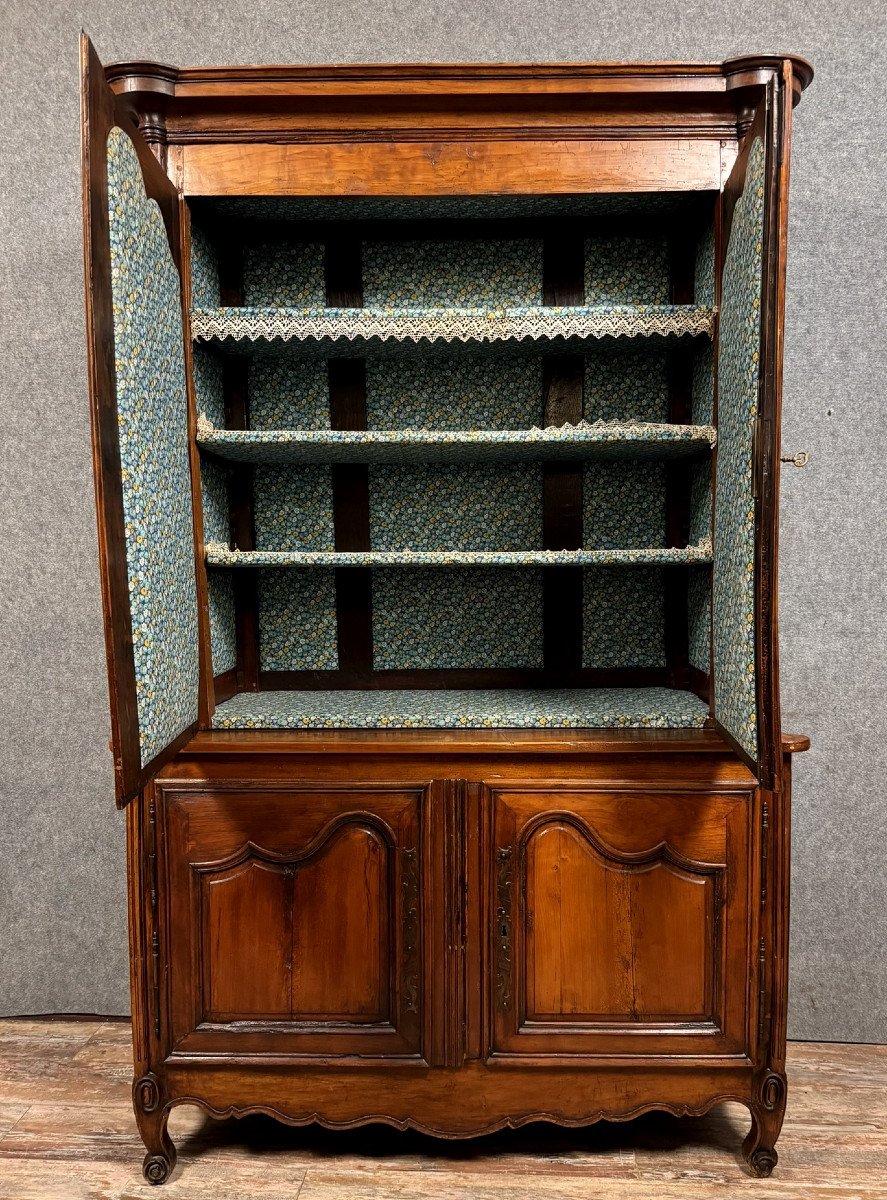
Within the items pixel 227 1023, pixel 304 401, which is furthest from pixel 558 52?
pixel 227 1023

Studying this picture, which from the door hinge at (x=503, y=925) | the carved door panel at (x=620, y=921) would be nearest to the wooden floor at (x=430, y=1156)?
the carved door panel at (x=620, y=921)

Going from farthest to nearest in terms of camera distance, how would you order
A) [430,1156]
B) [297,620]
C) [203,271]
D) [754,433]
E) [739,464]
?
[297,620], [203,271], [430,1156], [739,464], [754,433]

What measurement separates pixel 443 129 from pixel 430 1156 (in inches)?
81.3

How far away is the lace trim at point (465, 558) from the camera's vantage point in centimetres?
196

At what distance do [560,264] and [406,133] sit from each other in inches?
20.3

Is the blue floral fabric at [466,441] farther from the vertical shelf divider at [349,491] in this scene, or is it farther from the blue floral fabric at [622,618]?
the blue floral fabric at [622,618]

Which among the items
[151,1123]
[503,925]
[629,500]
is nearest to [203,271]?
[629,500]

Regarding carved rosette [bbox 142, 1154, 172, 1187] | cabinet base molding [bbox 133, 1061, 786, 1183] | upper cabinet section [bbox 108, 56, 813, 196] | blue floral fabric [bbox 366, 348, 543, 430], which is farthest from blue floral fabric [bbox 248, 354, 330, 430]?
carved rosette [bbox 142, 1154, 172, 1187]

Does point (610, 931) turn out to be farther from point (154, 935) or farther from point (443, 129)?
point (443, 129)

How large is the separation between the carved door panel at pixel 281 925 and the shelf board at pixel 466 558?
18.8 inches

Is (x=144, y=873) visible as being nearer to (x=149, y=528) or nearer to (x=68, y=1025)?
(x=149, y=528)

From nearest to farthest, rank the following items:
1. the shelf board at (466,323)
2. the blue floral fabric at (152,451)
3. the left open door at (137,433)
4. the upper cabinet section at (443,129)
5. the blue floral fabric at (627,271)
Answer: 1. the left open door at (137,433)
2. the blue floral fabric at (152,451)
3. the upper cabinet section at (443,129)
4. the shelf board at (466,323)
5. the blue floral fabric at (627,271)

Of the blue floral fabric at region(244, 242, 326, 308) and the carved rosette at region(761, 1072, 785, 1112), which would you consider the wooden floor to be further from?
the blue floral fabric at region(244, 242, 326, 308)

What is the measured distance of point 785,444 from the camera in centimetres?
240
